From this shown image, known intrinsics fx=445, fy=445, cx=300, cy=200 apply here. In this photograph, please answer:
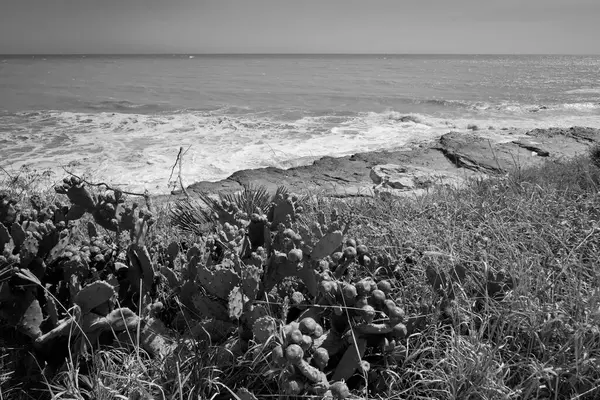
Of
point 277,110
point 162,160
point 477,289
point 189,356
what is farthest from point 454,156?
point 277,110

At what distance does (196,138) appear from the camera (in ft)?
33.1

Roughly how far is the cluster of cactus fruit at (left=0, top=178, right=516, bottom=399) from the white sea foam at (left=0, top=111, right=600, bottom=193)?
413 cm

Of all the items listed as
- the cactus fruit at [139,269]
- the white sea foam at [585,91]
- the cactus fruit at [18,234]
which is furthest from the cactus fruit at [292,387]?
the white sea foam at [585,91]

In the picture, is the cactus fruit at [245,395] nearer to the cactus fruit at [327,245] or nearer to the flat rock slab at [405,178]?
the cactus fruit at [327,245]

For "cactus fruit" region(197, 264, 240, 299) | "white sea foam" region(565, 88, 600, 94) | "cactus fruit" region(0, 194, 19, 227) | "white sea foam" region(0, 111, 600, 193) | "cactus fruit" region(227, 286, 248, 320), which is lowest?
"white sea foam" region(0, 111, 600, 193)

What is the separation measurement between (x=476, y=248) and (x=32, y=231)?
7.14ft

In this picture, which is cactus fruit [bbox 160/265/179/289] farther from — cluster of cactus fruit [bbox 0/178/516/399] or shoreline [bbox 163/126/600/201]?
shoreline [bbox 163/126/600/201]

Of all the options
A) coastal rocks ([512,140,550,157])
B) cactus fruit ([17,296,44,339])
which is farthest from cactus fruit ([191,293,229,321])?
coastal rocks ([512,140,550,157])

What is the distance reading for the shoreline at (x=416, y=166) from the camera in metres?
5.35

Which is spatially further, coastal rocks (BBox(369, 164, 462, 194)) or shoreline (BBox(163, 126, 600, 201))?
shoreline (BBox(163, 126, 600, 201))

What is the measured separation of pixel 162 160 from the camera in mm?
8031

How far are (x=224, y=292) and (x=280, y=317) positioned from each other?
272mm

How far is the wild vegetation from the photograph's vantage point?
156 centimetres

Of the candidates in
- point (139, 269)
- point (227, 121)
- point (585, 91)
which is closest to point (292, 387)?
point (139, 269)
